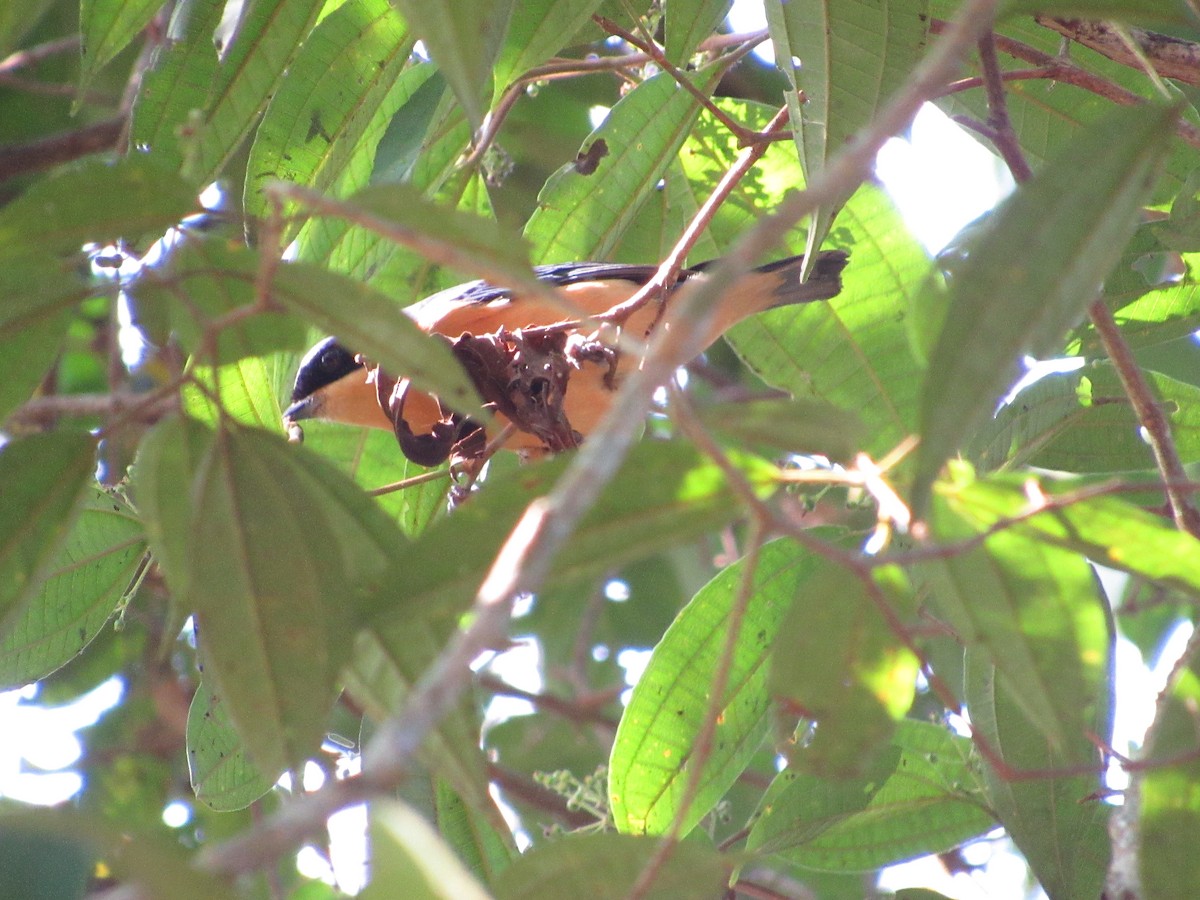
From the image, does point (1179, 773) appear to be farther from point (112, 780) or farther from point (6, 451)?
point (112, 780)

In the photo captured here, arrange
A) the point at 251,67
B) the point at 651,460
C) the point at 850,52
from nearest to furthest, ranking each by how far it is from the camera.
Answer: the point at 651,460 → the point at 850,52 → the point at 251,67

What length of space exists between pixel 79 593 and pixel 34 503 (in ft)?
3.75

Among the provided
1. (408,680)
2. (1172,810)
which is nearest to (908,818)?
(1172,810)

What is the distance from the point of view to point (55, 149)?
5.11 m

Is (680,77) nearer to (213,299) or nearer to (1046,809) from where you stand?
(213,299)

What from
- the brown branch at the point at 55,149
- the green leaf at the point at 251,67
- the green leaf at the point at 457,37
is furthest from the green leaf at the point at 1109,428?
the brown branch at the point at 55,149

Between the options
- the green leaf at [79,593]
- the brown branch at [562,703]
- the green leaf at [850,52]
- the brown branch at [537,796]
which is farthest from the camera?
the brown branch at [562,703]

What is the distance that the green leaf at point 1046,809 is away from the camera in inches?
100

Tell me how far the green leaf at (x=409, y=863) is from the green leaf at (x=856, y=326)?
2.09m

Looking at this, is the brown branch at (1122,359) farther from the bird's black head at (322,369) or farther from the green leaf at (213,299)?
the bird's black head at (322,369)

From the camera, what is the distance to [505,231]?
4.64 ft

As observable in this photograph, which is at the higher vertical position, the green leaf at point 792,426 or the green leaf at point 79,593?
the green leaf at point 79,593

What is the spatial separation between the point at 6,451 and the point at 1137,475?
4.32 meters

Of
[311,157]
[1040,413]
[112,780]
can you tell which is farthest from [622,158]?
[112,780]
